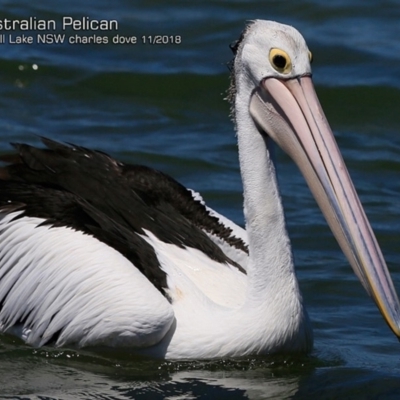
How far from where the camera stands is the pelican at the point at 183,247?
16.0ft

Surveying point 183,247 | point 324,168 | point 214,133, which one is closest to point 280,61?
point 324,168

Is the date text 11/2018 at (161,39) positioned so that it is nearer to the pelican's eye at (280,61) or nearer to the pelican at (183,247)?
the pelican at (183,247)

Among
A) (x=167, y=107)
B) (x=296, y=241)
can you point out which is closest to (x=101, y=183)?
(x=296, y=241)

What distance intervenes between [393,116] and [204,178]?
2.17 meters

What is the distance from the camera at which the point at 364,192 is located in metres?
8.26

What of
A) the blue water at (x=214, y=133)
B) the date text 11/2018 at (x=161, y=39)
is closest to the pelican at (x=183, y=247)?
the blue water at (x=214, y=133)

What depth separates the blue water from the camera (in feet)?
→ 17.4

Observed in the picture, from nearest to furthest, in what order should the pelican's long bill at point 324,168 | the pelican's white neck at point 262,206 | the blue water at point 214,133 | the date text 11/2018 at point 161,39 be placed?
the pelican's long bill at point 324,168 → the pelican's white neck at point 262,206 → the blue water at point 214,133 → the date text 11/2018 at point 161,39

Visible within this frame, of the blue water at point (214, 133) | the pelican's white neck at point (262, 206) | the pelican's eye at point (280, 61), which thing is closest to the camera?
the pelican's eye at point (280, 61)

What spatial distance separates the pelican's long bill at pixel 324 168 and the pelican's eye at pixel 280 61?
0.06 m

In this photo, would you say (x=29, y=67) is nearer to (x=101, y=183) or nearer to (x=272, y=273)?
(x=101, y=183)

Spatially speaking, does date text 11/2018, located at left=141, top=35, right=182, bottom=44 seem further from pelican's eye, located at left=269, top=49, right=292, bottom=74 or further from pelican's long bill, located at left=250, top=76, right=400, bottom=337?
pelican's eye, located at left=269, top=49, right=292, bottom=74

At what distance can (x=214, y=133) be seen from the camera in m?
9.33

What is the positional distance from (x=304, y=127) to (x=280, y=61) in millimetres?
303
